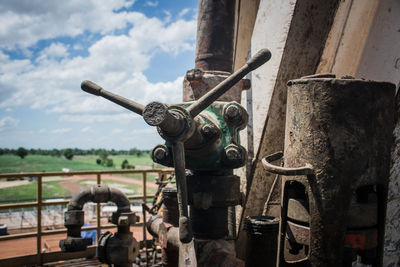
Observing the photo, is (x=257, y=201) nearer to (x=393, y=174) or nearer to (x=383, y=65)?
(x=393, y=174)

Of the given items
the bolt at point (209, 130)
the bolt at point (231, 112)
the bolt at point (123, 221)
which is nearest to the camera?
the bolt at point (209, 130)

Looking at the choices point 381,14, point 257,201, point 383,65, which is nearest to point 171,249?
point 257,201

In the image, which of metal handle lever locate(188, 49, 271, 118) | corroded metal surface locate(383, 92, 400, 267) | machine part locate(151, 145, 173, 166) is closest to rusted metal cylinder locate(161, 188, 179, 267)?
machine part locate(151, 145, 173, 166)

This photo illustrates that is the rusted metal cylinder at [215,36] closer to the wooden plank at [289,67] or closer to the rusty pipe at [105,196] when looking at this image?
the wooden plank at [289,67]

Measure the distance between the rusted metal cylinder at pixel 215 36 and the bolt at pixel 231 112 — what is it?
65cm

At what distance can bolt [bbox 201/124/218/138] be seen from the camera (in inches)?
75.5

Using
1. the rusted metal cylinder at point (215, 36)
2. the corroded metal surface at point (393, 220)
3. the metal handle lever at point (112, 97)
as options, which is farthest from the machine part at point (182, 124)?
the corroded metal surface at point (393, 220)

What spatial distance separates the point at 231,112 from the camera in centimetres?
203

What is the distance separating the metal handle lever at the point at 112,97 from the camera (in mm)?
1698

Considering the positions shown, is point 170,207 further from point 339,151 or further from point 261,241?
point 339,151

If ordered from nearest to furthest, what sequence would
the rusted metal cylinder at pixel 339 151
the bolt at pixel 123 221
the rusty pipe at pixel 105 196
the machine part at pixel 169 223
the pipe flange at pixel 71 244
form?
1. the rusted metal cylinder at pixel 339 151
2. the machine part at pixel 169 223
3. the pipe flange at pixel 71 244
4. the bolt at pixel 123 221
5. the rusty pipe at pixel 105 196

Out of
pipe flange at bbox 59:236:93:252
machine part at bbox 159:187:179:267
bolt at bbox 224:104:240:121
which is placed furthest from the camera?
pipe flange at bbox 59:236:93:252

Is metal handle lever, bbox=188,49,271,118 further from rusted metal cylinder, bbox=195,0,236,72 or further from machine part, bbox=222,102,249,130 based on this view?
rusted metal cylinder, bbox=195,0,236,72

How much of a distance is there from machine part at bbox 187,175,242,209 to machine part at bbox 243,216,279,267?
0.20 metres
